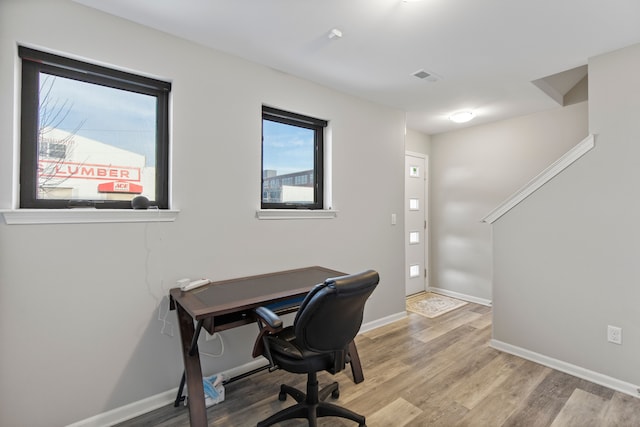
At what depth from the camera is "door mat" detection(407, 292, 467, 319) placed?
12.5 feet

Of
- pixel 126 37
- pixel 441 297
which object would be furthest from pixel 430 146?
pixel 126 37

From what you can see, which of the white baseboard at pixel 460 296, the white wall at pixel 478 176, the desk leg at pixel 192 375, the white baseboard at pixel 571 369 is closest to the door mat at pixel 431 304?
the white baseboard at pixel 460 296

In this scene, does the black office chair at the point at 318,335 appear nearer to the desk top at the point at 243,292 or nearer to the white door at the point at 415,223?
the desk top at the point at 243,292

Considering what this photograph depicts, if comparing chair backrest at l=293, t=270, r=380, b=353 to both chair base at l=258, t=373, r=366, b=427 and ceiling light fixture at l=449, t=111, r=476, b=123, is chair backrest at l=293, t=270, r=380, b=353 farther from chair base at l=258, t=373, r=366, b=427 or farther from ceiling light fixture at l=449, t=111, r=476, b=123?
ceiling light fixture at l=449, t=111, r=476, b=123

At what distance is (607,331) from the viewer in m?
2.24

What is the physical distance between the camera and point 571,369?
2387 mm

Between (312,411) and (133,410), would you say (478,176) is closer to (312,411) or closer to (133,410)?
(312,411)

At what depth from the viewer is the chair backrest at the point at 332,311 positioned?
4.75 ft

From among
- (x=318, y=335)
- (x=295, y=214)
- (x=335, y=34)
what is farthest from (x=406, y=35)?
(x=318, y=335)

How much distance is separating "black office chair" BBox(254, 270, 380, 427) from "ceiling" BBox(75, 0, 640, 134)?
1.61 m

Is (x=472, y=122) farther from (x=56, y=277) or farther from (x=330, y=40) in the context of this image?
(x=56, y=277)

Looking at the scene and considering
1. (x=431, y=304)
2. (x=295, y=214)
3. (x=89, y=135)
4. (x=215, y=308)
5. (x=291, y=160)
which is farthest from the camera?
(x=431, y=304)

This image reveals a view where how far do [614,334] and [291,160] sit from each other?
9.51ft

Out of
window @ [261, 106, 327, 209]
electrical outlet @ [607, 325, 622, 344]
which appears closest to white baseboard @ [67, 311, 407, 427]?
window @ [261, 106, 327, 209]
